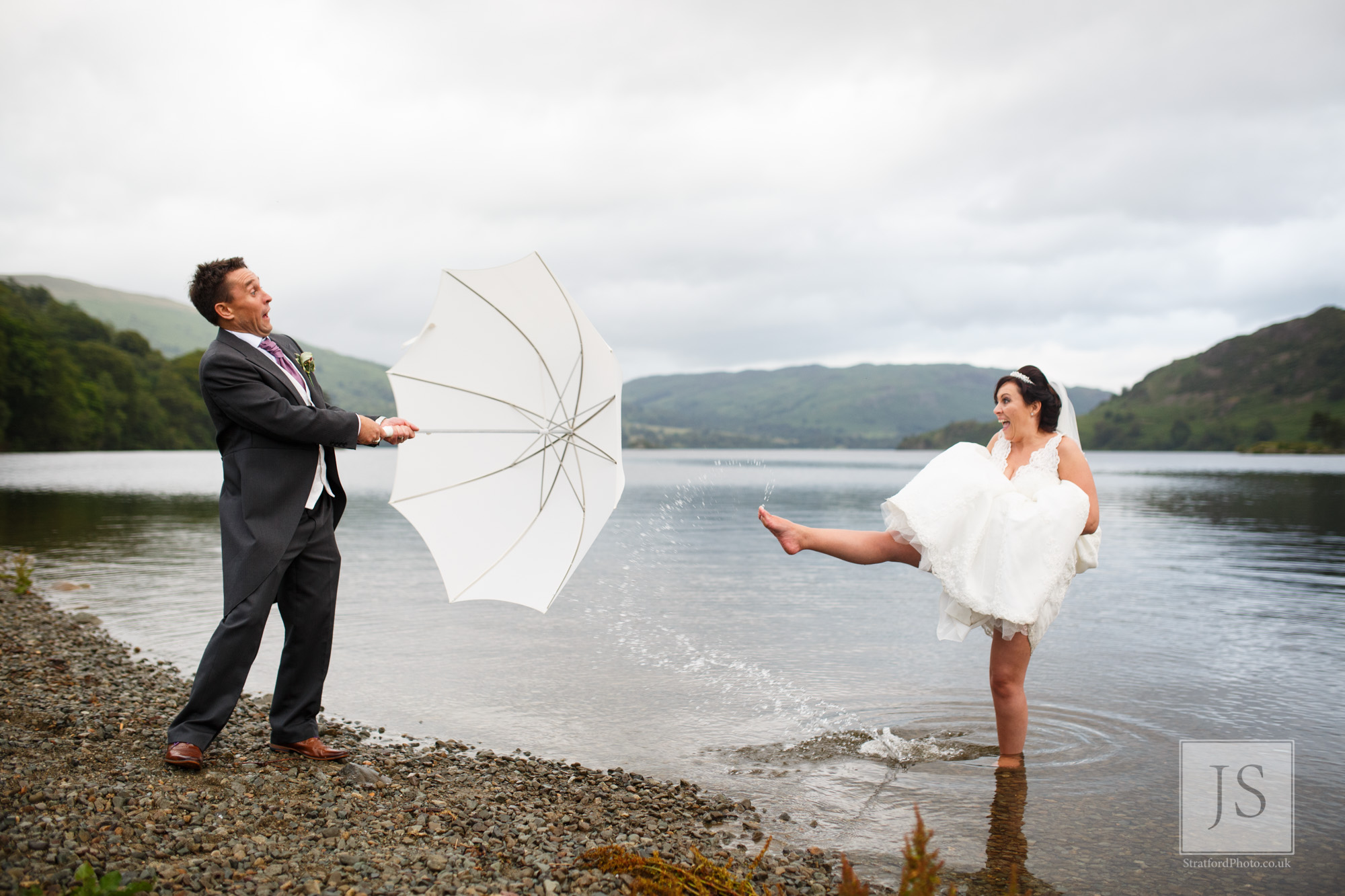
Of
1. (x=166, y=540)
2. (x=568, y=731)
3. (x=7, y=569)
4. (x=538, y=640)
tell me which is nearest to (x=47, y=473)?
(x=166, y=540)

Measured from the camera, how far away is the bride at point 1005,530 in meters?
5.88

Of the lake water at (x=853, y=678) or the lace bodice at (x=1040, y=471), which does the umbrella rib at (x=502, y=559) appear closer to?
the lake water at (x=853, y=678)

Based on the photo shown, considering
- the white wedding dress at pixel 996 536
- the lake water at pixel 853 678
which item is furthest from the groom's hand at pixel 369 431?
the white wedding dress at pixel 996 536

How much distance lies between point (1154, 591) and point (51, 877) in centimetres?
1793

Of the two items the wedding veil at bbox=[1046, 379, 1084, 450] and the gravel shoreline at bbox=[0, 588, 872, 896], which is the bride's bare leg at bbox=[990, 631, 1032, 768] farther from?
the gravel shoreline at bbox=[0, 588, 872, 896]

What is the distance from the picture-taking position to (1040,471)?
618 centimetres

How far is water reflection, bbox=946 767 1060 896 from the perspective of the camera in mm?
5023

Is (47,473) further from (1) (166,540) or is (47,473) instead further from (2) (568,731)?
(2) (568,731)

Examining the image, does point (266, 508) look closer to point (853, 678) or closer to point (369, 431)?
point (369, 431)

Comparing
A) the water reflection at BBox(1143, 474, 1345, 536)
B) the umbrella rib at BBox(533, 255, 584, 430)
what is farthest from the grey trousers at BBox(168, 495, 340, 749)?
the water reflection at BBox(1143, 474, 1345, 536)

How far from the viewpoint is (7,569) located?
15984 millimetres

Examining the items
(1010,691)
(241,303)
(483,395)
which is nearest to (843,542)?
(1010,691)

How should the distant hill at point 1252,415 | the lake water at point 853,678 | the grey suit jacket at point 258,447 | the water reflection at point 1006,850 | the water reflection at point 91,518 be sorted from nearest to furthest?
the water reflection at point 1006,850 → the grey suit jacket at point 258,447 → the lake water at point 853,678 → the water reflection at point 91,518 → the distant hill at point 1252,415

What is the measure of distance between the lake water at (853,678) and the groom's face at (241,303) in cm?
399
